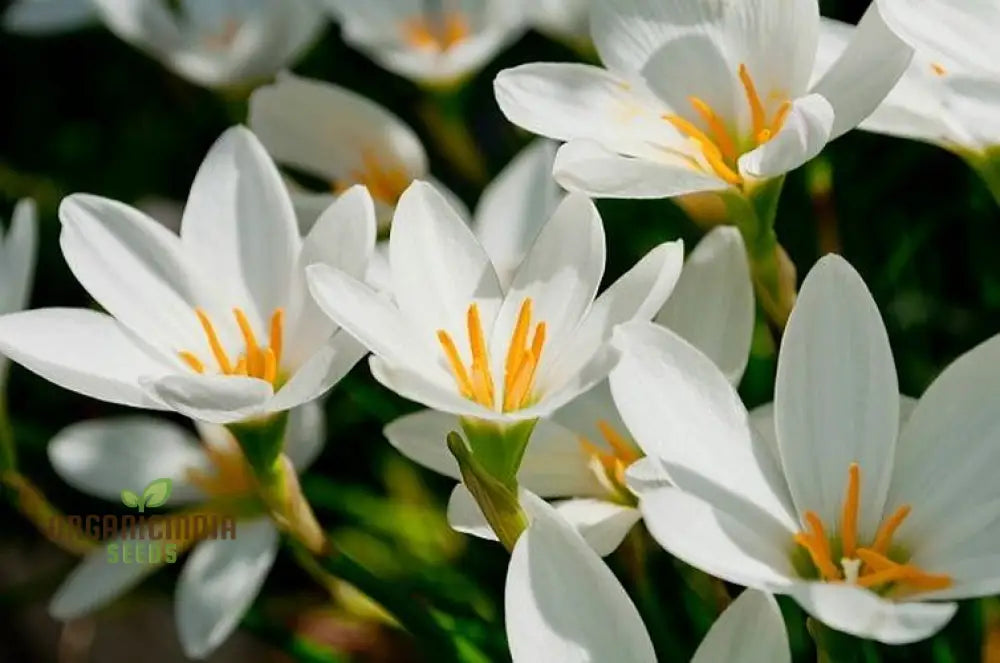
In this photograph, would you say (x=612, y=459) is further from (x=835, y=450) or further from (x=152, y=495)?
(x=152, y=495)

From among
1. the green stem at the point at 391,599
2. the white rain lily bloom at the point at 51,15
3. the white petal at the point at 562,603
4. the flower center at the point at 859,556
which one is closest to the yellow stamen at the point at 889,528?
the flower center at the point at 859,556

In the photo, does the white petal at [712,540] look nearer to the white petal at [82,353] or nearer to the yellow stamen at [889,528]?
the yellow stamen at [889,528]

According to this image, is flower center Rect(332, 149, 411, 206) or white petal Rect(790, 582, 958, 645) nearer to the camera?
white petal Rect(790, 582, 958, 645)

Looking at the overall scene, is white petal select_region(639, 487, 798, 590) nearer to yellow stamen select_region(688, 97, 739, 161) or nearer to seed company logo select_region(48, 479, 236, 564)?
yellow stamen select_region(688, 97, 739, 161)

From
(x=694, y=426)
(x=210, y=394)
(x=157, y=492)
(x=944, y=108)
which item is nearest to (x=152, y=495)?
(x=157, y=492)

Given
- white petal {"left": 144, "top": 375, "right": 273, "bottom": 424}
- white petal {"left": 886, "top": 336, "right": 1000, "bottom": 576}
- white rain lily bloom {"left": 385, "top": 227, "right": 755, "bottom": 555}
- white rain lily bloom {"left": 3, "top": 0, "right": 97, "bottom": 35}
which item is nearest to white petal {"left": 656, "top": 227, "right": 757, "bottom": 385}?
white rain lily bloom {"left": 385, "top": 227, "right": 755, "bottom": 555}

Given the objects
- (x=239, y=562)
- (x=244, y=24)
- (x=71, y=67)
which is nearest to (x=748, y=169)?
(x=239, y=562)
